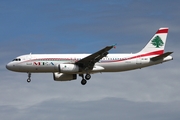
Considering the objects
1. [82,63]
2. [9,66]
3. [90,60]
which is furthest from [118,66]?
[9,66]

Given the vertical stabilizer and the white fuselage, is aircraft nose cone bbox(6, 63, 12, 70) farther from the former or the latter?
the vertical stabilizer

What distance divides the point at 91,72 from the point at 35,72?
309 inches

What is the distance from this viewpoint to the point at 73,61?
69.1 m

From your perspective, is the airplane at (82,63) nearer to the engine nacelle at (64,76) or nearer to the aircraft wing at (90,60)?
the aircraft wing at (90,60)

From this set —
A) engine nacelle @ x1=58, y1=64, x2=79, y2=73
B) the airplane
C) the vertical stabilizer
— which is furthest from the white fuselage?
the vertical stabilizer

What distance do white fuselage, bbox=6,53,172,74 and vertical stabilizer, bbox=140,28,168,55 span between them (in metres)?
1.87

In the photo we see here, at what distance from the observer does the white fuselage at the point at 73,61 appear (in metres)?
68.4

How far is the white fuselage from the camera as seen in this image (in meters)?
68.4

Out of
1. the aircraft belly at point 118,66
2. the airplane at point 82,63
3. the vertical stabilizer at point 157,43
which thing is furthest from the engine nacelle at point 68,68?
the vertical stabilizer at point 157,43

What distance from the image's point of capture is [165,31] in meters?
Answer: 74.1

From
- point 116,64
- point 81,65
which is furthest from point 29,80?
point 116,64

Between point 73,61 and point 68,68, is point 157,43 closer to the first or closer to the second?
point 73,61

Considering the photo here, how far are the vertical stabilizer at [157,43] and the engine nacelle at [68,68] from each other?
400 inches

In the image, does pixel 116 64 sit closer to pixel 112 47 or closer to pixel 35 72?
pixel 112 47
